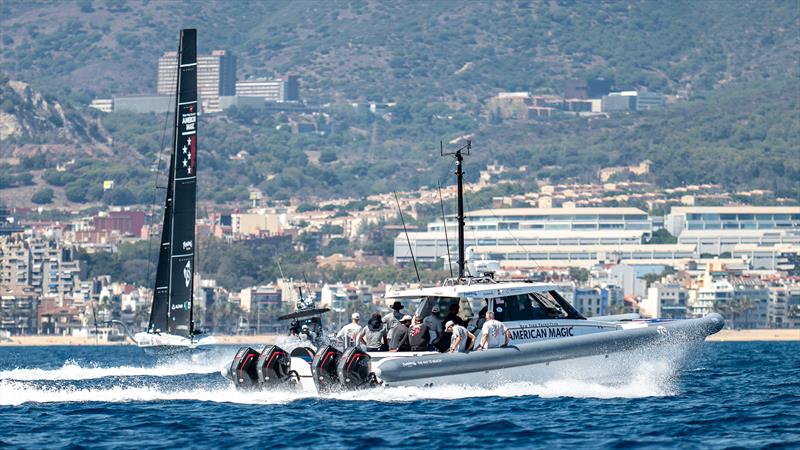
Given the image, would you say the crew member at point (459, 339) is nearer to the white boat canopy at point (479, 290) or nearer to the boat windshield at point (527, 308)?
the white boat canopy at point (479, 290)

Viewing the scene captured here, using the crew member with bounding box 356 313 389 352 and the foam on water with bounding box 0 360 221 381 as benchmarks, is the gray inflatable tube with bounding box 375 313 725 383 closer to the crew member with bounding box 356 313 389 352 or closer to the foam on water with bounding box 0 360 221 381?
the crew member with bounding box 356 313 389 352

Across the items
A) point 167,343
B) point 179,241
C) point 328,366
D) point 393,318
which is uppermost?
point 179,241

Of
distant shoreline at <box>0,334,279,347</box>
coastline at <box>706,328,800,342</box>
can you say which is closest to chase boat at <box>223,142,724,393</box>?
distant shoreline at <box>0,334,279,347</box>

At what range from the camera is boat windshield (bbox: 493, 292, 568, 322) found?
46.4 m

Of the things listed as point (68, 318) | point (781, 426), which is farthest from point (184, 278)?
point (68, 318)

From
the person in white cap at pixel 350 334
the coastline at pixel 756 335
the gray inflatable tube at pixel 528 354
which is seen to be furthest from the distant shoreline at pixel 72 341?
the gray inflatable tube at pixel 528 354

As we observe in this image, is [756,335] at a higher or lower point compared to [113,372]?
lower

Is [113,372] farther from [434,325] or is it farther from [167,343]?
[434,325]

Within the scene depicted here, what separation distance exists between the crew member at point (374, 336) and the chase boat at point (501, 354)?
30.8 inches

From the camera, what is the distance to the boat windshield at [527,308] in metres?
46.4

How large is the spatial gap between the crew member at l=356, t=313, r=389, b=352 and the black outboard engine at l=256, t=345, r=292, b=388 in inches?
71.7

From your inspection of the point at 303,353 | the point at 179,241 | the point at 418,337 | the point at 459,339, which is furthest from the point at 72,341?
the point at 459,339

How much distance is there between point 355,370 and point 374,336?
2.34 metres

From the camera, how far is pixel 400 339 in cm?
4525
